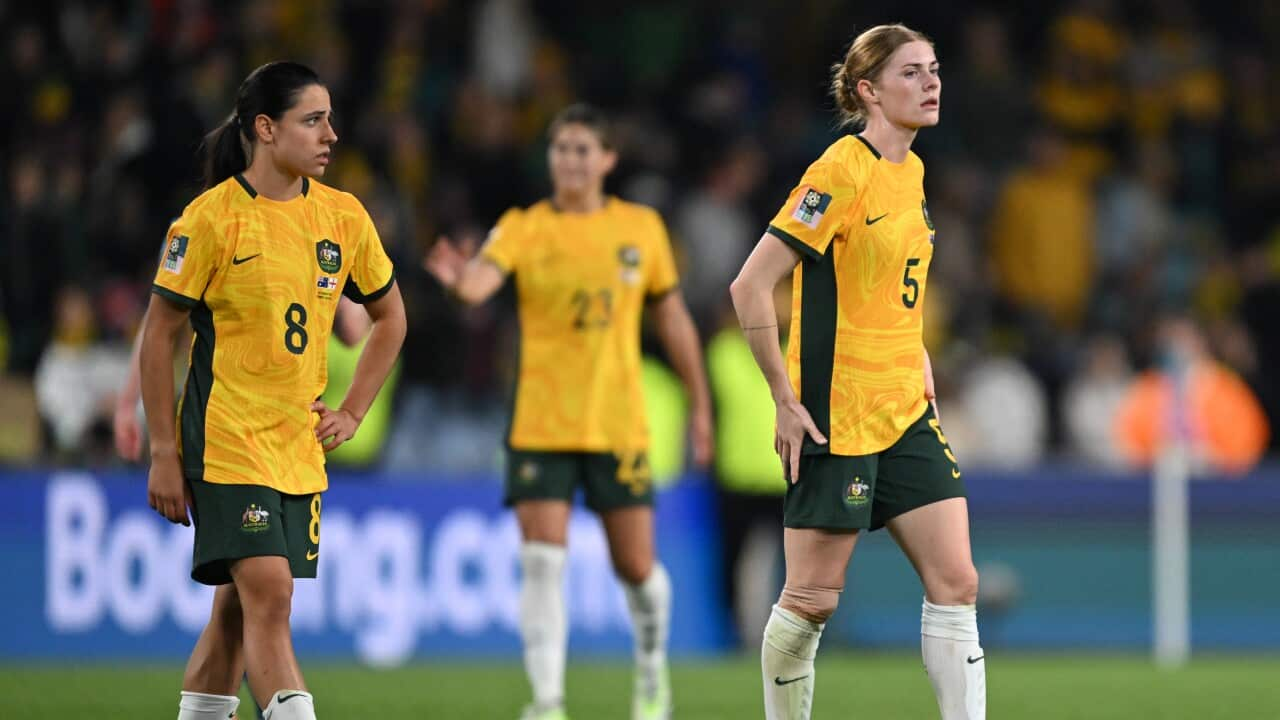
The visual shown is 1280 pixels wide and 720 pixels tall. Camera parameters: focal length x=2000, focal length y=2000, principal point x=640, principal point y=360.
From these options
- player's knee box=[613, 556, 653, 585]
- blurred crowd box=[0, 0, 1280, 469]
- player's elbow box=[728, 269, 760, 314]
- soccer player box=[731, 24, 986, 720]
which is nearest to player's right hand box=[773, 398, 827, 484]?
soccer player box=[731, 24, 986, 720]

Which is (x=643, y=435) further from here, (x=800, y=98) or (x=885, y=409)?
(x=800, y=98)

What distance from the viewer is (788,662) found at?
6.62 m

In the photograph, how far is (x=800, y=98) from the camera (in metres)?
18.3

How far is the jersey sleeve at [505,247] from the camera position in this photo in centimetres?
902

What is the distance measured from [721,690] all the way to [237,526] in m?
5.34

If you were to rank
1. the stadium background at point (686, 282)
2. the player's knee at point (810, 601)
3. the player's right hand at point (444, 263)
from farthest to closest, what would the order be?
the stadium background at point (686, 282)
the player's right hand at point (444, 263)
the player's knee at point (810, 601)

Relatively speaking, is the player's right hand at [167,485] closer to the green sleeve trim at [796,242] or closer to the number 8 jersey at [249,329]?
the number 8 jersey at [249,329]

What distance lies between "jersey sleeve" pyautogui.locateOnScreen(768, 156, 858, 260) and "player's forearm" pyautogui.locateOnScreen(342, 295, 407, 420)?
4.15ft

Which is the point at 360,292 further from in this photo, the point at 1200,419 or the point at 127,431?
the point at 1200,419

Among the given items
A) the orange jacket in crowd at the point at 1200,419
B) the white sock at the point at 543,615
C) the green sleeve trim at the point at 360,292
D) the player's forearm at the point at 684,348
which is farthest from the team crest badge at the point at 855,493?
the orange jacket in crowd at the point at 1200,419

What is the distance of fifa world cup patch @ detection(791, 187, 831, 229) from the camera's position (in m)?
6.43

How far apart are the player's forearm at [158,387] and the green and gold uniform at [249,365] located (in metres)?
0.10

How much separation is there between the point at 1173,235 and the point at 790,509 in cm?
1175

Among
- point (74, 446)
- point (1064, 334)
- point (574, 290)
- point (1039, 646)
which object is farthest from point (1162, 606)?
point (74, 446)
